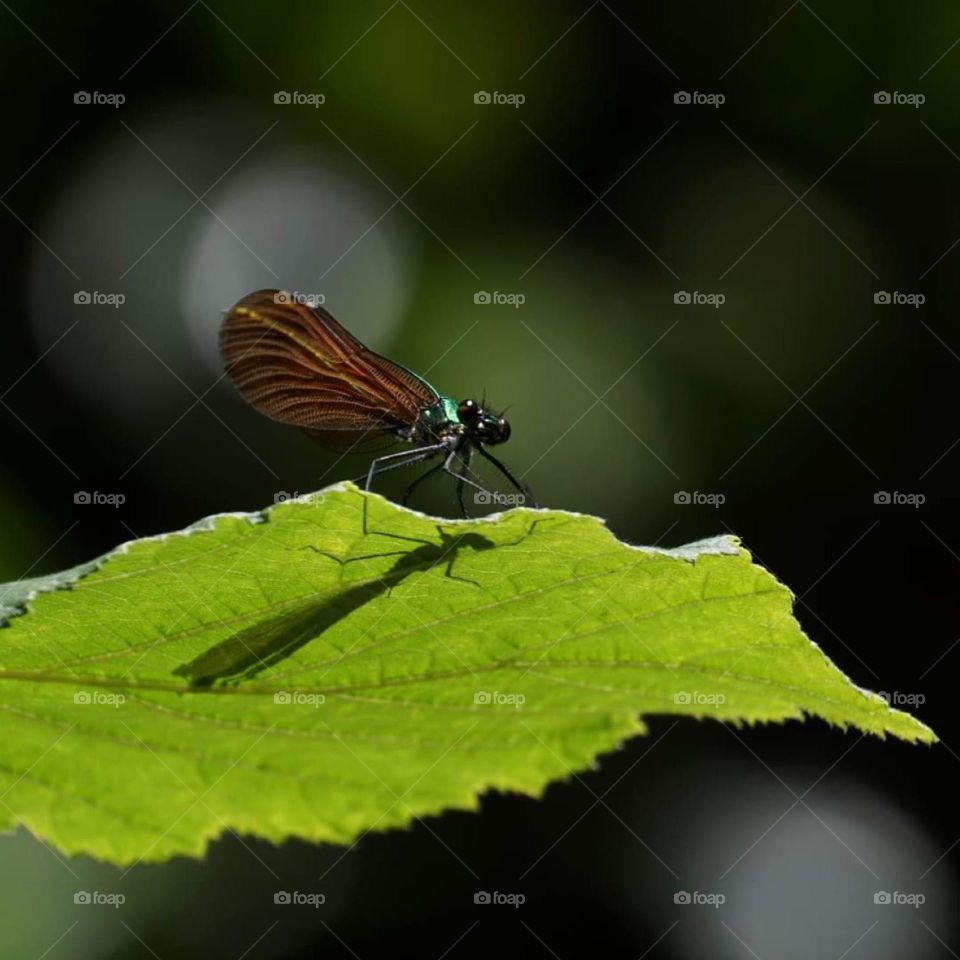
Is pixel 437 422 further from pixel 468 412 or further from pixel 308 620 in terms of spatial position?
pixel 308 620

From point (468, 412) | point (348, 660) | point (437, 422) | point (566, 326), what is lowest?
point (348, 660)

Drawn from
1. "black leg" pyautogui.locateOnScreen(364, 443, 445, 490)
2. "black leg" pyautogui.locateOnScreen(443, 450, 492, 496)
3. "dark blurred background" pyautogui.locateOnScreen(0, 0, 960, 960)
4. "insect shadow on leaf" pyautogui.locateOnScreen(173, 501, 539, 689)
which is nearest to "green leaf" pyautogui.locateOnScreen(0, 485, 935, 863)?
"insect shadow on leaf" pyautogui.locateOnScreen(173, 501, 539, 689)

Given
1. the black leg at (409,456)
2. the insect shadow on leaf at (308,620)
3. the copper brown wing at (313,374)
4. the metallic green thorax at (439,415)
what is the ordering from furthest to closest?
the metallic green thorax at (439,415) < the black leg at (409,456) < the copper brown wing at (313,374) < the insect shadow on leaf at (308,620)

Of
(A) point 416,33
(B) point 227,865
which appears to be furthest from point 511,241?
(B) point 227,865

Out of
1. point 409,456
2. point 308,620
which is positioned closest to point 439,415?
point 409,456

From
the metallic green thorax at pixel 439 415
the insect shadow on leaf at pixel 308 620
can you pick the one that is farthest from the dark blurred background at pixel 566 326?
the insect shadow on leaf at pixel 308 620

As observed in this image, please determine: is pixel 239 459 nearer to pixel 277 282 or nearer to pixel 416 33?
pixel 277 282

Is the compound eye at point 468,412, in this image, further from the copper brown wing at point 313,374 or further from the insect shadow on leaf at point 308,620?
the insect shadow on leaf at point 308,620
